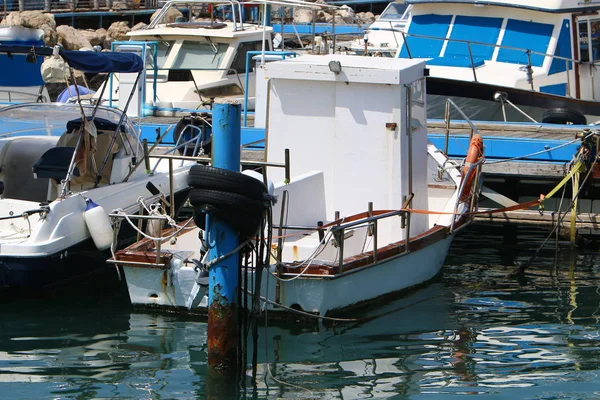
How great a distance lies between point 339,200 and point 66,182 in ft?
9.29

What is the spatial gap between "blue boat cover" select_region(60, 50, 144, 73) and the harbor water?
2.34 metres

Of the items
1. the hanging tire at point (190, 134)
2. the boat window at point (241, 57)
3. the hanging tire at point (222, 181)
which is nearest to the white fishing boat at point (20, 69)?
the hanging tire at point (190, 134)

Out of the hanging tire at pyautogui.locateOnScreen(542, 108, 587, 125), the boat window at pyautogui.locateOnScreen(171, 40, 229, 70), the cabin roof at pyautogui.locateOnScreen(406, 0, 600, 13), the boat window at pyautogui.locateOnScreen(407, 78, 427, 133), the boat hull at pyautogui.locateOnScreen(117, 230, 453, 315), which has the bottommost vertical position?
the boat hull at pyautogui.locateOnScreen(117, 230, 453, 315)

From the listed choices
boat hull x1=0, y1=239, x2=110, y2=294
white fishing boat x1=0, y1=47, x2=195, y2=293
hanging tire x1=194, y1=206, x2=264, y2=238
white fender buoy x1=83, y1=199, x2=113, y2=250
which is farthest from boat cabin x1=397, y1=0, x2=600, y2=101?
hanging tire x1=194, y1=206, x2=264, y2=238

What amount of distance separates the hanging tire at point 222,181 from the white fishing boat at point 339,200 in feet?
5.03

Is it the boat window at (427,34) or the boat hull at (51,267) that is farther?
the boat window at (427,34)

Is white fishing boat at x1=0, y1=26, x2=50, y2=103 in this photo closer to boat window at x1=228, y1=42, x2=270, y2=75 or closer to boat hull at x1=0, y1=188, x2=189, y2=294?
boat window at x1=228, y1=42, x2=270, y2=75

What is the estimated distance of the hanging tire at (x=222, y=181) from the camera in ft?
24.0

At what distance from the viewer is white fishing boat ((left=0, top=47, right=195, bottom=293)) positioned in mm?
9617

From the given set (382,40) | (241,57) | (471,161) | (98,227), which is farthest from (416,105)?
(382,40)

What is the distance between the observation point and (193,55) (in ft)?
58.5

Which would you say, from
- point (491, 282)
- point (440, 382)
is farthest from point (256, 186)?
point (491, 282)

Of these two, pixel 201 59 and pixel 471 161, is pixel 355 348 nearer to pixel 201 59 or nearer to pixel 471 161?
pixel 471 161

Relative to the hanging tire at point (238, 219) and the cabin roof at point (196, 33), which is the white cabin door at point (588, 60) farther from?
the hanging tire at point (238, 219)
